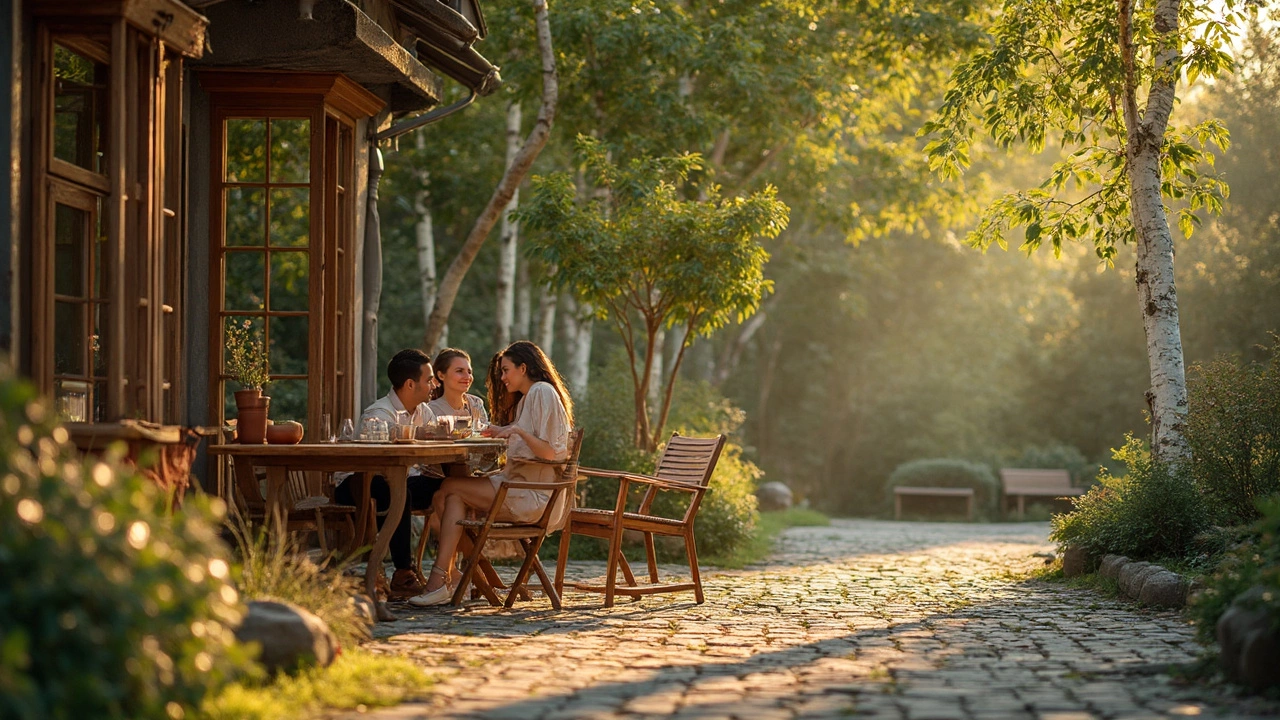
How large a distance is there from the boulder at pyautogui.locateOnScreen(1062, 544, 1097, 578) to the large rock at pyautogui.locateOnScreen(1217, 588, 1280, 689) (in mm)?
4973

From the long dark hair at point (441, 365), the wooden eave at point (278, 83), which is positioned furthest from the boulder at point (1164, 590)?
the wooden eave at point (278, 83)

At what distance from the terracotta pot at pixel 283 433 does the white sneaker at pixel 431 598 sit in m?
1.32

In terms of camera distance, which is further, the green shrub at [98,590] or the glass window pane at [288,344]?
the glass window pane at [288,344]

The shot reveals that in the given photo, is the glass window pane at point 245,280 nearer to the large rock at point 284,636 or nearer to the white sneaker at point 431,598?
the white sneaker at point 431,598

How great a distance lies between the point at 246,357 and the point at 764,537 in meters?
8.95

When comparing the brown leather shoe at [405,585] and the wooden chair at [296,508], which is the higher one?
the wooden chair at [296,508]

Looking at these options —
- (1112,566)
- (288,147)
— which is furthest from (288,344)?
(1112,566)

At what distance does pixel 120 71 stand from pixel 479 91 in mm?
6018

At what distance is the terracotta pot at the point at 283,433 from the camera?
299 inches

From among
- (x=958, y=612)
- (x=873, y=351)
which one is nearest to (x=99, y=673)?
(x=958, y=612)

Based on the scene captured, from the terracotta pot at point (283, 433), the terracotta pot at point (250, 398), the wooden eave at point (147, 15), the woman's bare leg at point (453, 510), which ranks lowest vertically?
the woman's bare leg at point (453, 510)

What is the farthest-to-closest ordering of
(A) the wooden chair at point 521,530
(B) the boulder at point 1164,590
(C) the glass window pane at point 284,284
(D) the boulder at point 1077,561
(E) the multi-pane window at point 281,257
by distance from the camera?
(C) the glass window pane at point 284,284 < (E) the multi-pane window at point 281,257 < (D) the boulder at point 1077,561 < (B) the boulder at point 1164,590 < (A) the wooden chair at point 521,530

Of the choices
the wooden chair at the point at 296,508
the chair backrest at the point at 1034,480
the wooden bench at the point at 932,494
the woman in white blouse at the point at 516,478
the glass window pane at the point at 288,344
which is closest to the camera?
the wooden chair at the point at 296,508

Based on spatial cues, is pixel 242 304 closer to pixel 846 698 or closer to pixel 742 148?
pixel 742 148
